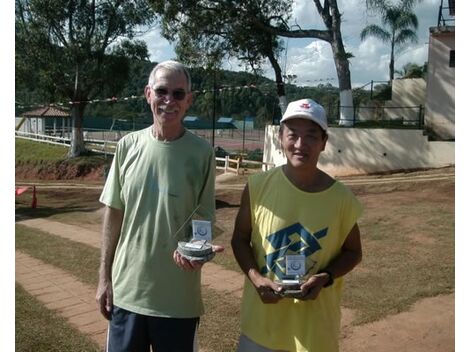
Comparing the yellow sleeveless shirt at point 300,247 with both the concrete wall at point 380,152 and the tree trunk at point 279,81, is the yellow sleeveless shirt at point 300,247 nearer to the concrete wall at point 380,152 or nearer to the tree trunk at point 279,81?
the concrete wall at point 380,152

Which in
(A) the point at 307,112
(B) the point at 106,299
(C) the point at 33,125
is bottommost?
(B) the point at 106,299

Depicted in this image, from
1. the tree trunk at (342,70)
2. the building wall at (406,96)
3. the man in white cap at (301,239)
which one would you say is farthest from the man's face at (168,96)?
the building wall at (406,96)

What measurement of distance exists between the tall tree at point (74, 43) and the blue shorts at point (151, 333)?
87.0 ft

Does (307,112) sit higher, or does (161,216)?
(307,112)

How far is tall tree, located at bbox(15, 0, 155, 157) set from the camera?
26875 millimetres

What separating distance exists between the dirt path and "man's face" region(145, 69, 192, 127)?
2.67 m

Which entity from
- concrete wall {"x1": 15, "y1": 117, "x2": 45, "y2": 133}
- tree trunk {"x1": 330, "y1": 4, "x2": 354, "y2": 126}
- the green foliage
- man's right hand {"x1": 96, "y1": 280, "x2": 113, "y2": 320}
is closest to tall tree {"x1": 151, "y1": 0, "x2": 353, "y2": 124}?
tree trunk {"x1": 330, "y1": 4, "x2": 354, "y2": 126}

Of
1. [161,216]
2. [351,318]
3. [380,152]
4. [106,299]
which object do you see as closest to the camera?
[161,216]

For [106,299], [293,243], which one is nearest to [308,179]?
[293,243]

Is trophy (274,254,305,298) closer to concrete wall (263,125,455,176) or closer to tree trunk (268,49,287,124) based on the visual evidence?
concrete wall (263,125,455,176)

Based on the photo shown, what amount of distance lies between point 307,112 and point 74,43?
2786 centimetres

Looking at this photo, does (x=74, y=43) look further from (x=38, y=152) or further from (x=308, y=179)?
(x=308, y=179)

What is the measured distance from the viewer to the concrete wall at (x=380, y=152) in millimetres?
16000

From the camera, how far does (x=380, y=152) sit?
17.3 metres
